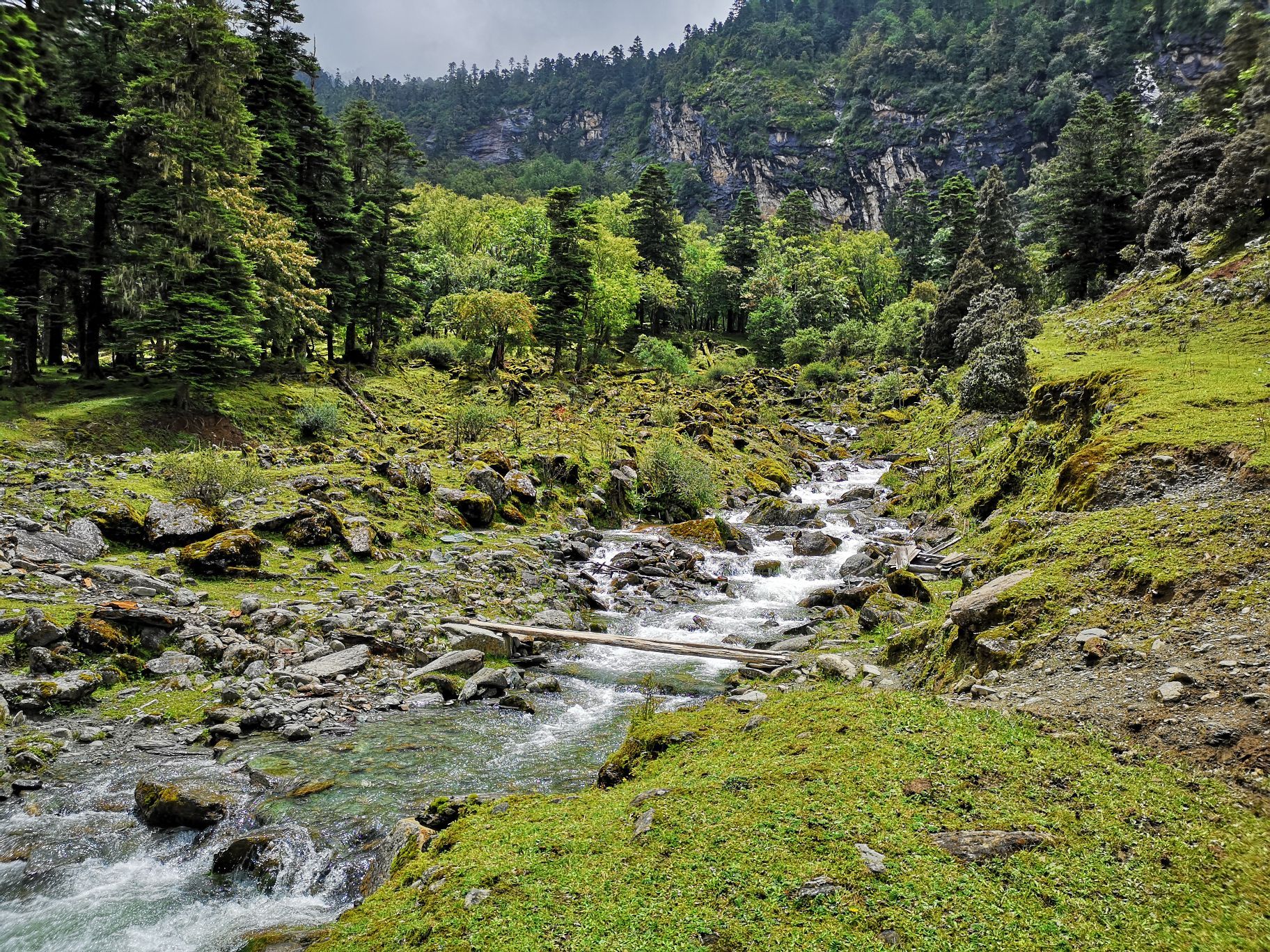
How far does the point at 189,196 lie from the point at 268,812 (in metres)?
26.4

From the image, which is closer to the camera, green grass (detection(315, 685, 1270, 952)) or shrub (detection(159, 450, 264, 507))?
green grass (detection(315, 685, 1270, 952))

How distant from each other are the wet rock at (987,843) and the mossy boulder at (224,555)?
562 inches

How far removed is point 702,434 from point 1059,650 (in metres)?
28.6

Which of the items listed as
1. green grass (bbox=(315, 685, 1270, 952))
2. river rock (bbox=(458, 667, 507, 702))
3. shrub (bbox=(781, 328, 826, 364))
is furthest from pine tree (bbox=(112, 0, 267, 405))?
shrub (bbox=(781, 328, 826, 364))

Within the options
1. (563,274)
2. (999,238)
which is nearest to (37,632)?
(563,274)

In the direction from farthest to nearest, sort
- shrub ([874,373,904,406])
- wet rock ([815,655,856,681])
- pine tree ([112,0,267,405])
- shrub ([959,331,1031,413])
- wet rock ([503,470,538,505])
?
shrub ([874,373,904,406]), pine tree ([112,0,267,405]), wet rock ([503,470,538,505]), shrub ([959,331,1031,413]), wet rock ([815,655,856,681])

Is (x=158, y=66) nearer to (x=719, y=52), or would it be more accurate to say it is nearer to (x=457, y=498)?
(x=457, y=498)

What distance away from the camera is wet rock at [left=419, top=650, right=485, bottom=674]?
1178 cm

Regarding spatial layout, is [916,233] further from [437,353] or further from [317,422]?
[317,422]

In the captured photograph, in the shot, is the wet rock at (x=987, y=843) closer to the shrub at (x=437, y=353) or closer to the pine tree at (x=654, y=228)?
the shrub at (x=437, y=353)

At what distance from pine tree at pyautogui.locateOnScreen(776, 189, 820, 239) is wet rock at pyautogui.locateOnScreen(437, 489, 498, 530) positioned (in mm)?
76704

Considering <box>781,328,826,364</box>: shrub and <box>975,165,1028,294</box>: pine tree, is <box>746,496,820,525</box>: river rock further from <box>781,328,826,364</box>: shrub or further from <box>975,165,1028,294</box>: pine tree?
<box>781,328,826,364</box>: shrub

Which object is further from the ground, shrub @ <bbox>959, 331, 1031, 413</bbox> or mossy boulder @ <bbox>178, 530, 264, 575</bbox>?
shrub @ <bbox>959, 331, 1031, 413</bbox>

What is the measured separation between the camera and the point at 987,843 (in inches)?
175
